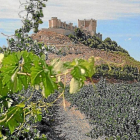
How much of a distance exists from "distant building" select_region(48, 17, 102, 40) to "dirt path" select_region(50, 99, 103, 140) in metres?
21.5

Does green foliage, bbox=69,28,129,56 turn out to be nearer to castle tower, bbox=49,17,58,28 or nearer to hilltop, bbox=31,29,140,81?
hilltop, bbox=31,29,140,81

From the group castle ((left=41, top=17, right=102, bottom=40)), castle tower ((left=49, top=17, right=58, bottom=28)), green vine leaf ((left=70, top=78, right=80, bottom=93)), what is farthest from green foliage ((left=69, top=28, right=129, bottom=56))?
green vine leaf ((left=70, top=78, right=80, bottom=93))

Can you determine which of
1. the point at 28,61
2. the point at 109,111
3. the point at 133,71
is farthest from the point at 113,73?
the point at 28,61

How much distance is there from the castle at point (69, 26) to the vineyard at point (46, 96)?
1987 cm

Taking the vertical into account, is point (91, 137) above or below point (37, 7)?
below

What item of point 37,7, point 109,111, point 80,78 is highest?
point 37,7

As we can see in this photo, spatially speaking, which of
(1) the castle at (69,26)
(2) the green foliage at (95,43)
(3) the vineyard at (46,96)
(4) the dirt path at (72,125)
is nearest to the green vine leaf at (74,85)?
(3) the vineyard at (46,96)

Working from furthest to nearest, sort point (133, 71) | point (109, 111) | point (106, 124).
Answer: point (133, 71) → point (109, 111) → point (106, 124)

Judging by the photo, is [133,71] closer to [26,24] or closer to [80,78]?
[26,24]

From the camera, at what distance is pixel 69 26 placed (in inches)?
1294

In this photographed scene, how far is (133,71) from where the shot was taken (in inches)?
666

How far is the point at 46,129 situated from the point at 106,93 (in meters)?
3.28

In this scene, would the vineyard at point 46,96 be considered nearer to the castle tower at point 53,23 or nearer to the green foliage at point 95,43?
the green foliage at point 95,43

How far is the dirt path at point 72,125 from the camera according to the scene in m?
5.03
